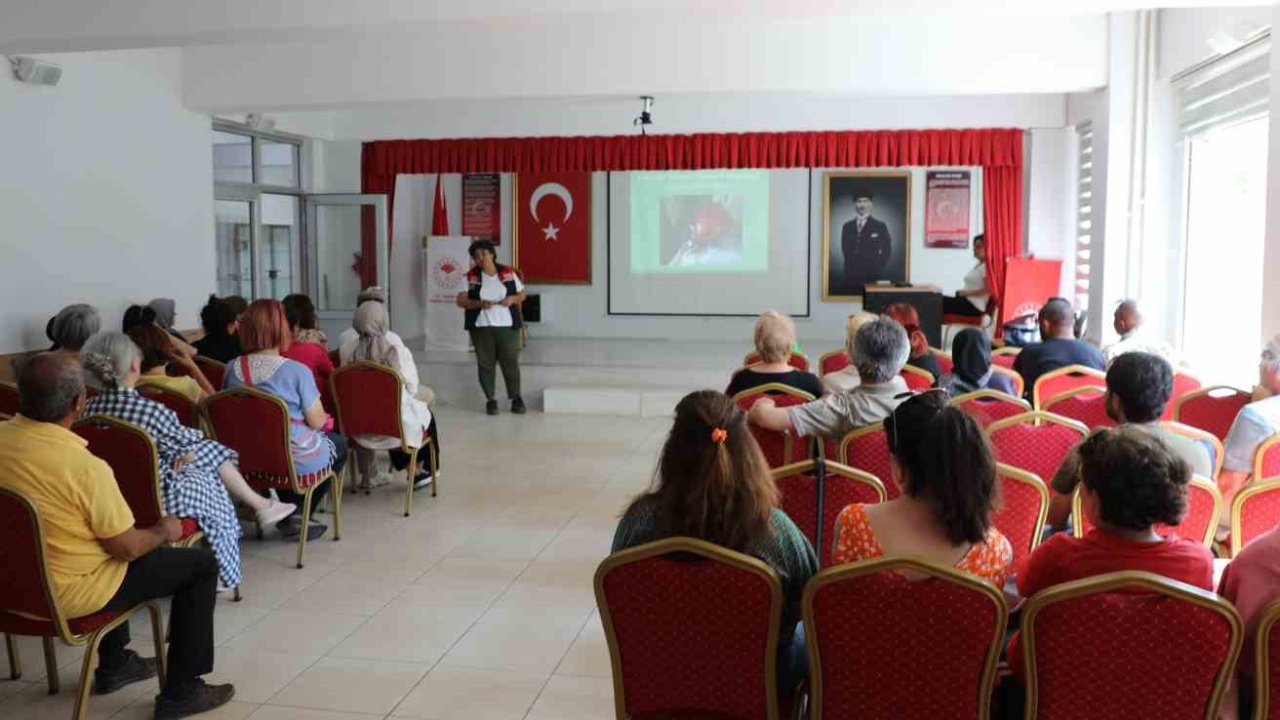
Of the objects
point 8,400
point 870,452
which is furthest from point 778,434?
point 8,400

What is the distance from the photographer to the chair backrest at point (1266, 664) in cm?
204

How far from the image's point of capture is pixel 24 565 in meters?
2.93

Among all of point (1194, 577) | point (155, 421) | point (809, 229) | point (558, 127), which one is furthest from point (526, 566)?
point (809, 229)

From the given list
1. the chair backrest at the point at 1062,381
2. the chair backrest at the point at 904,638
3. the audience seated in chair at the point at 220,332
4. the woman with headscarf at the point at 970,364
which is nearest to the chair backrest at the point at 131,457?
the chair backrest at the point at 904,638

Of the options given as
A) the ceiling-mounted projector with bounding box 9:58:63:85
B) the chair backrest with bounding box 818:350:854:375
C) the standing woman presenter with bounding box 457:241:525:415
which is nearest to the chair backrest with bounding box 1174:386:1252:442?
the chair backrest with bounding box 818:350:854:375

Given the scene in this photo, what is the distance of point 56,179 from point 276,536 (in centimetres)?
392

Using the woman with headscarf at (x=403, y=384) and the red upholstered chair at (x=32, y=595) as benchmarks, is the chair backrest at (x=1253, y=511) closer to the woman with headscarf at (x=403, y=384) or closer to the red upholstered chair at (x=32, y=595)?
the red upholstered chair at (x=32, y=595)

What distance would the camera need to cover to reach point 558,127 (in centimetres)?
1123

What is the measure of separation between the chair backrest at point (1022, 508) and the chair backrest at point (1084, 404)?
1.59 metres

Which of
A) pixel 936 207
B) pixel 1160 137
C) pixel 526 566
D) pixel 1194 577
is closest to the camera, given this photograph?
pixel 1194 577

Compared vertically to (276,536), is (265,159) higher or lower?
higher

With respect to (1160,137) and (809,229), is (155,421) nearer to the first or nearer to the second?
(1160,137)

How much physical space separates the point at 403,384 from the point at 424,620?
1826 millimetres

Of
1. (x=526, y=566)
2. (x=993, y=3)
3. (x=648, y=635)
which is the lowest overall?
(x=526, y=566)
